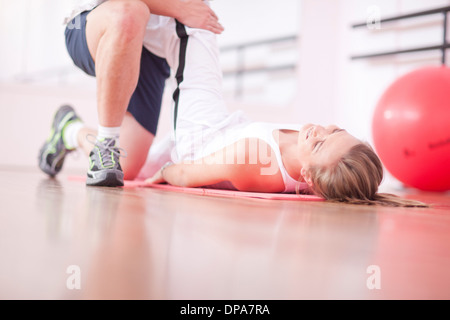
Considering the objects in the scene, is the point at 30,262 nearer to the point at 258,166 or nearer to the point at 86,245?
the point at 86,245

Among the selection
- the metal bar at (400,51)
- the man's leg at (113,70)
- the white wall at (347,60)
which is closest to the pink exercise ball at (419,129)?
the metal bar at (400,51)

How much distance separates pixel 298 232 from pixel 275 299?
1.23 feet

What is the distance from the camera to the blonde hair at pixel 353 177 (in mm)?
1353

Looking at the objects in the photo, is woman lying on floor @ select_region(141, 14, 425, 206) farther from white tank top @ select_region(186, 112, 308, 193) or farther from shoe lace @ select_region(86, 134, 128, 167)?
shoe lace @ select_region(86, 134, 128, 167)

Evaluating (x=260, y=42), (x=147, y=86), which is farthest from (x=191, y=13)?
(x=260, y=42)

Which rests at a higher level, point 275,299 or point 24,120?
point 24,120

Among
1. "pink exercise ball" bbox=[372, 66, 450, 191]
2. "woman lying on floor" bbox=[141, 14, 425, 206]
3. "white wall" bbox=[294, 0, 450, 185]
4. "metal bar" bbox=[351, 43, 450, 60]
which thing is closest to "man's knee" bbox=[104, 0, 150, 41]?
"woman lying on floor" bbox=[141, 14, 425, 206]

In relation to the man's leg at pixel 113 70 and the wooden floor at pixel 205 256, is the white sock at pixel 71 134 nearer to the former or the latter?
the man's leg at pixel 113 70

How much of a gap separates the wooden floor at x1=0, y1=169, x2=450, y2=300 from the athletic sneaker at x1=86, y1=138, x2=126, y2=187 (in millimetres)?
539

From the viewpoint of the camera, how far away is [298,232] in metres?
0.74

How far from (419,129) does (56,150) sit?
1.71 m

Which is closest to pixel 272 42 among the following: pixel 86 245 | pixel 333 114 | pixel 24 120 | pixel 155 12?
pixel 333 114

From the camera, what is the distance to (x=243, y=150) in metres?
1.41
